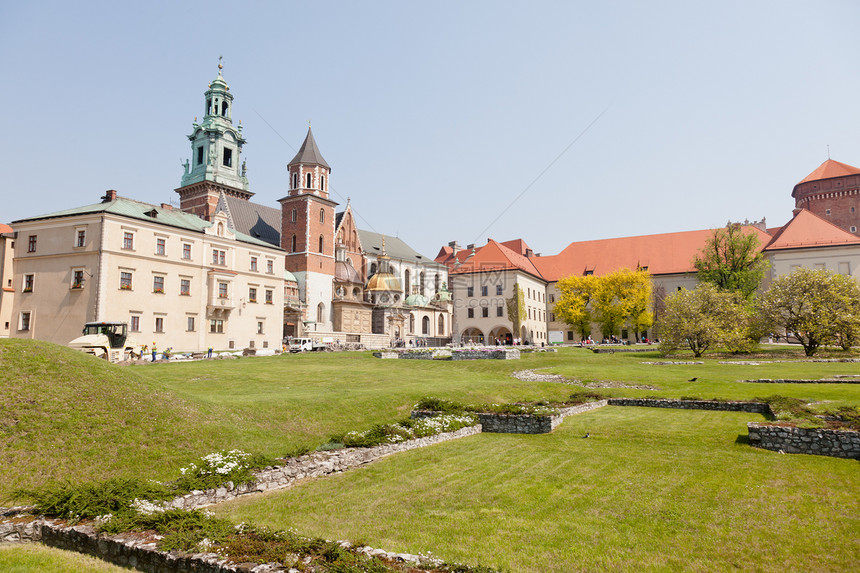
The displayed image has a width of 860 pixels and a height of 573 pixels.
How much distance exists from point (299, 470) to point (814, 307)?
46600 millimetres

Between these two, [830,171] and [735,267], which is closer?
[735,267]

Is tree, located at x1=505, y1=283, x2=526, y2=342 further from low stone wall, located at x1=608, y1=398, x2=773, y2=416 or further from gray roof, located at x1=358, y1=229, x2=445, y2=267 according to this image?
low stone wall, located at x1=608, y1=398, x2=773, y2=416

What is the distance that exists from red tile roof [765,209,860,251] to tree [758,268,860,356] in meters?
29.1

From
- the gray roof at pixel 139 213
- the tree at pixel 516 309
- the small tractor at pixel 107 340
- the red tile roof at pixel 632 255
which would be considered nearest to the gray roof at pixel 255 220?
the gray roof at pixel 139 213

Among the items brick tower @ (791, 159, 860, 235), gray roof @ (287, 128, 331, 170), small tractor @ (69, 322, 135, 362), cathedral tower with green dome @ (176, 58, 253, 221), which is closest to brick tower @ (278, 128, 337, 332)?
gray roof @ (287, 128, 331, 170)

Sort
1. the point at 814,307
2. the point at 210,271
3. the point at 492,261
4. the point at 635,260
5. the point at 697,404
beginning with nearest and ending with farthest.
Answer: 1. the point at 697,404
2. the point at 814,307
3. the point at 210,271
4. the point at 492,261
5. the point at 635,260

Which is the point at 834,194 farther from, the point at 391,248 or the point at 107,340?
the point at 107,340

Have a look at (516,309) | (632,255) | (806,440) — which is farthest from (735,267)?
(806,440)

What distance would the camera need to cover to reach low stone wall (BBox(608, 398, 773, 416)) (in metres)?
19.1

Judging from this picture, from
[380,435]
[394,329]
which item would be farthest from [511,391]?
[394,329]

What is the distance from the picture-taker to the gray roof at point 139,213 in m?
46.2

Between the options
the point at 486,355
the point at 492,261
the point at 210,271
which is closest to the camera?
the point at 486,355

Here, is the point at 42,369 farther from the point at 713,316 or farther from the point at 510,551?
the point at 713,316

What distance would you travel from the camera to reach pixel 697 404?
2038 centimetres
